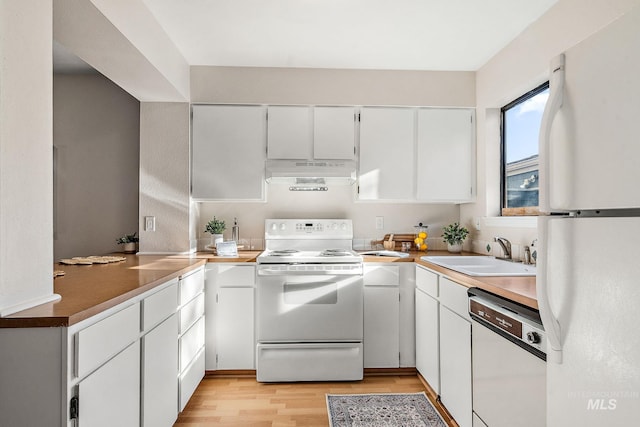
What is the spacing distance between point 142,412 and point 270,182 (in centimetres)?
210

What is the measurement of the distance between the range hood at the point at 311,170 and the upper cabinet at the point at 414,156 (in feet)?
0.47

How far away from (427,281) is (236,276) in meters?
1.39

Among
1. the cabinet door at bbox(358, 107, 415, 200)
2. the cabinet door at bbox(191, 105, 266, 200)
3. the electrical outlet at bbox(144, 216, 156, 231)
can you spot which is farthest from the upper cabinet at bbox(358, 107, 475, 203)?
the electrical outlet at bbox(144, 216, 156, 231)

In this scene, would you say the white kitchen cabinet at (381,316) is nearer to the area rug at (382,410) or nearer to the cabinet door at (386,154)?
the area rug at (382,410)

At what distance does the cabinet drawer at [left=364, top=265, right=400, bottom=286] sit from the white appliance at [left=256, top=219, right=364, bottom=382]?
0.10 metres

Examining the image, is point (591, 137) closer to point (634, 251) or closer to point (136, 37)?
point (634, 251)

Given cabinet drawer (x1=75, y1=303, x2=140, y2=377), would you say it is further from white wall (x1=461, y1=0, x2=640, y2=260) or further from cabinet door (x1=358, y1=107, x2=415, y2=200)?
white wall (x1=461, y1=0, x2=640, y2=260)

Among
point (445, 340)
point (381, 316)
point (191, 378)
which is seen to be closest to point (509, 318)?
point (445, 340)

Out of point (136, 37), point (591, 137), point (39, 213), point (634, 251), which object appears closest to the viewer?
point (634, 251)

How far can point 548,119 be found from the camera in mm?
1081

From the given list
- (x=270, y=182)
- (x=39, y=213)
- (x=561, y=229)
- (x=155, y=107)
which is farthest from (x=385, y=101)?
(x=39, y=213)

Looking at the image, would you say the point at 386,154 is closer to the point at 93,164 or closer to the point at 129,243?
the point at 129,243

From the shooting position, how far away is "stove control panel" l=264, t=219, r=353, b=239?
340cm

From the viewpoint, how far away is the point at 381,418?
2.34m
